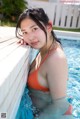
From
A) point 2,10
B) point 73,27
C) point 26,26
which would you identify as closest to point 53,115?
point 26,26

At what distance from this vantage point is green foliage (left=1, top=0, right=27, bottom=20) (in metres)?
12.2

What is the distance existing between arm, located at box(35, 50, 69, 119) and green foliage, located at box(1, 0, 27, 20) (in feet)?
34.5

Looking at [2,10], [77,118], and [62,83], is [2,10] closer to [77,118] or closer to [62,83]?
[77,118]

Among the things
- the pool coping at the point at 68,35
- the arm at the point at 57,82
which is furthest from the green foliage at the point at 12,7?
the arm at the point at 57,82

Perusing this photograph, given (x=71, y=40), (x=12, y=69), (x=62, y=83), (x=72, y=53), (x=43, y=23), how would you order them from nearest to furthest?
(x=12, y=69), (x=62, y=83), (x=43, y=23), (x=72, y=53), (x=71, y=40)

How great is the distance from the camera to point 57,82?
80.8 inches

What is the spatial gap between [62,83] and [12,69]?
21.7 inches

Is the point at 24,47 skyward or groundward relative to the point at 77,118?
skyward

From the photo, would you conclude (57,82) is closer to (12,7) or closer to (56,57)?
(56,57)

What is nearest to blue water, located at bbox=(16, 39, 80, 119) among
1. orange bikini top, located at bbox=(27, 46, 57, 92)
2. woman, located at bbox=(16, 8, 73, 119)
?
orange bikini top, located at bbox=(27, 46, 57, 92)

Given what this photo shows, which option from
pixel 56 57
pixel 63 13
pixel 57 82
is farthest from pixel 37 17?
pixel 63 13

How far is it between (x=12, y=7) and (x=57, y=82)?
10672mm

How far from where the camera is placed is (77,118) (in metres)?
3.46

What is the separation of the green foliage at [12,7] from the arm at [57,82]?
10.5m
